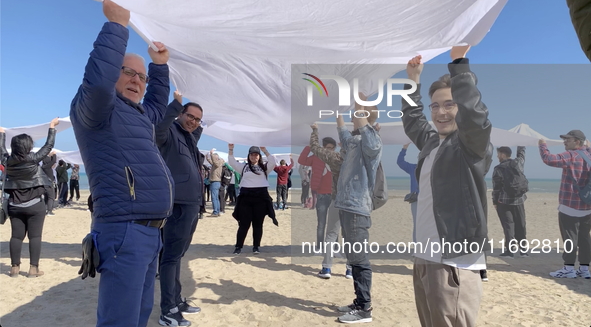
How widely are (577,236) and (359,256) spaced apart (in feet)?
11.6

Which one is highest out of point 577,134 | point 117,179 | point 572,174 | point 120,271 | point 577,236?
point 577,134

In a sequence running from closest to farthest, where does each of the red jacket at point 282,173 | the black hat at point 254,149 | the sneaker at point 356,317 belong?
the sneaker at point 356,317 → the black hat at point 254,149 → the red jacket at point 282,173

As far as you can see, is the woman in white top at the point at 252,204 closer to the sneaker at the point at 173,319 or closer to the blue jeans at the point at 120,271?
the sneaker at the point at 173,319

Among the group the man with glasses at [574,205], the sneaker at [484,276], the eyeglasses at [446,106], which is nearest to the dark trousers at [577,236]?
the man with glasses at [574,205]

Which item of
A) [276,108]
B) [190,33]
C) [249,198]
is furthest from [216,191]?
[190,33]

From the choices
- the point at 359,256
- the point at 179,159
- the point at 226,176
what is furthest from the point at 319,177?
the point at 226,176

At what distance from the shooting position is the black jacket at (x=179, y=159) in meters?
2.84

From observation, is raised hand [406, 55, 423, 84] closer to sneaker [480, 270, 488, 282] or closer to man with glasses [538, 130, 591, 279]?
sneaker [480, 270, 488, 282]

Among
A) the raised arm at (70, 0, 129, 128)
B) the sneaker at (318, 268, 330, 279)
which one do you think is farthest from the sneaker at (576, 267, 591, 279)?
the raised arm at (70, 0, 129, 128)

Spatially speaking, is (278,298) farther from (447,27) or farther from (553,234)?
(553,234)

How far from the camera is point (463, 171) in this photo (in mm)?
1745

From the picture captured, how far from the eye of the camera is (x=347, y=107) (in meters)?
3.99

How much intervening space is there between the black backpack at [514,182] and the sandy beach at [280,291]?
41.6 inches

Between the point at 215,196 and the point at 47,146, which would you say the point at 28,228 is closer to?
the point at 47,146
